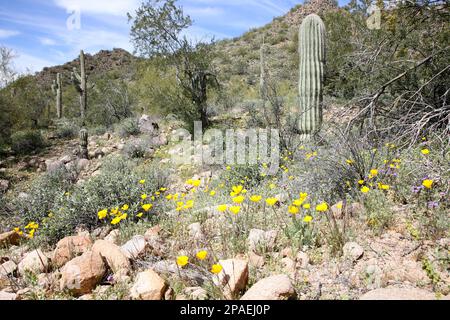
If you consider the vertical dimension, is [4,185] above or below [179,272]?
below

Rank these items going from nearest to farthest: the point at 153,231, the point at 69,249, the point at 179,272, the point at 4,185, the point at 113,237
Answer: the point at 179,272 < the point at 69,249 < the point at 153,231 < the point at 113,237 < the point at 4,185

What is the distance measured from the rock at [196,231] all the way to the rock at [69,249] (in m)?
0.95

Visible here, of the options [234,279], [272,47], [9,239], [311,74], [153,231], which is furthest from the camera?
[272,47]

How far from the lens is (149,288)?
5.74 ft

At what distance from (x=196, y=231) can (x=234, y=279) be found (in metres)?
1.01

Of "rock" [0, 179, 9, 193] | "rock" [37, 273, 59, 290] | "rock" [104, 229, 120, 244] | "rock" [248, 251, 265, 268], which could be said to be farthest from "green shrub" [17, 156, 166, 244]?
"rock" [0, 179, 9, 193]

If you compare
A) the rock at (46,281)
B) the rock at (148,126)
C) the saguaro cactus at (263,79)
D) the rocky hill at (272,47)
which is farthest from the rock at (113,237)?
the rocky hill at (272,47)

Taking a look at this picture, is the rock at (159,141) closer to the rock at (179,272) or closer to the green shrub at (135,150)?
the green shrub at (135,150)

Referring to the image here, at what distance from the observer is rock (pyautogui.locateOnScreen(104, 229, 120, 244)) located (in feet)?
9.75

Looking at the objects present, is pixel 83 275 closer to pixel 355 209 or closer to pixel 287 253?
pixel 287 253

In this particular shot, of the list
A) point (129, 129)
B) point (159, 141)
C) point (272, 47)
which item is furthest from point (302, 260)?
point (272, 47)
